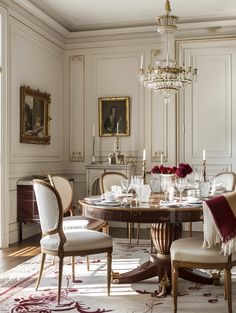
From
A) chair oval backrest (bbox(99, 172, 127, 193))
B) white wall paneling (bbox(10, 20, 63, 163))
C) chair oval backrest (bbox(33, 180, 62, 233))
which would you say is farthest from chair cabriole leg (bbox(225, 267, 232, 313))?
white wall paneling (bbox(10, 20, 63, 163))

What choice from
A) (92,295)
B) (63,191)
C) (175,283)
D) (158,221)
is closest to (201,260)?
(175,283)

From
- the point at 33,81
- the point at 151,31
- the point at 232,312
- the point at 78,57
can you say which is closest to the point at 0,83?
the point at 33,81

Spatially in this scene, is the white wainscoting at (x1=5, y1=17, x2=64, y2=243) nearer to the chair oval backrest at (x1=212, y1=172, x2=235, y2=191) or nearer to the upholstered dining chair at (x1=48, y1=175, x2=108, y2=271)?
the upholstered dining chair at (x1=48, y1=175, x2=108, y2=271)

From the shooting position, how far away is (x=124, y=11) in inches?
180

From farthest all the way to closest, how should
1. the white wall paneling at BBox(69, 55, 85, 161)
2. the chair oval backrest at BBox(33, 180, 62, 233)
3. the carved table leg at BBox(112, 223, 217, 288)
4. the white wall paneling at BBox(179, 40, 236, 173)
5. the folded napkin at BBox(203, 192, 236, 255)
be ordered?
the white wall paneling at BBox(69, 55, 85, 161)
the white wall paneling at BBox(179, 40, 236, 173)
the carved table leg at BBox(112, 223, 217, 288)
the chair oval backrest at BBox(33, 180, 62, 233)
the folded napkin at BBox(203, 192, 236, 255)

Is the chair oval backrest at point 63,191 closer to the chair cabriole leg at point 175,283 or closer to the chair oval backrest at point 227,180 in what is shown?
the chair cabriole leg at point 175,283

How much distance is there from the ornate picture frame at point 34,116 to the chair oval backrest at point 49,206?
1.80m

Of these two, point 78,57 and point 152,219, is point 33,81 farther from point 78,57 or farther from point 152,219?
point 152,219

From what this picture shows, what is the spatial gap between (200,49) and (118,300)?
3274 millimetres

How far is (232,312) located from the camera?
7.36 feet

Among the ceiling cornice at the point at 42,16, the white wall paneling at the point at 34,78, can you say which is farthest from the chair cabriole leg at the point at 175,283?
the ceiling cornice at the point at 42,16

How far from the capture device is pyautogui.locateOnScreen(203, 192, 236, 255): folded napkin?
6.97ft

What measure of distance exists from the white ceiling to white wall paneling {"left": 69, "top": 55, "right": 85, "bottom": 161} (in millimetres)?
460

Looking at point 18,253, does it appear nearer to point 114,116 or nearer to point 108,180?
point 108,180
